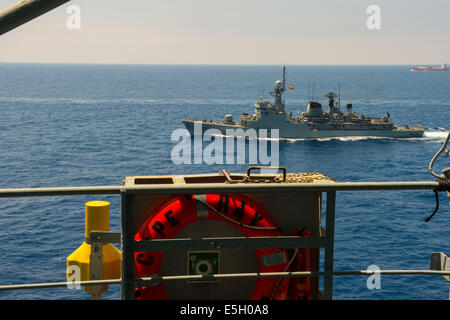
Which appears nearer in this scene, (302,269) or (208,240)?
(208,240)

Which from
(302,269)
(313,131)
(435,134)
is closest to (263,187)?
(302,269)

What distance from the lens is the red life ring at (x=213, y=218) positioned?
14.9ft

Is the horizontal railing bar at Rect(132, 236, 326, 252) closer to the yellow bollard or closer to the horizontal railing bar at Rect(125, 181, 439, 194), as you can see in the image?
the horizontal railing bar at Rect(125, 181, 439, 194)

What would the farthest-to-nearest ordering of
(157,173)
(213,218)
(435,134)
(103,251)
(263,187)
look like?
1. (435,134)
2. (157,173)
3. (103,251)
4. (213,218)
5. (263,187)

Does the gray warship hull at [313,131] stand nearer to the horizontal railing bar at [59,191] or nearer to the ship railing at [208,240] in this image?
the ship railing at [208,240]

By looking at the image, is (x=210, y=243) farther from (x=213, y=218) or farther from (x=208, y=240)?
(x=213, y=218)

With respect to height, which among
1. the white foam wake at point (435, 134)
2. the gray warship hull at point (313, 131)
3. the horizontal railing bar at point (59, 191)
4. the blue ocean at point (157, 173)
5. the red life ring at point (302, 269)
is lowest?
the blue ocean at point (157, 173)

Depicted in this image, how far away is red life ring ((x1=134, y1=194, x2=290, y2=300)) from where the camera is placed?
454 cm

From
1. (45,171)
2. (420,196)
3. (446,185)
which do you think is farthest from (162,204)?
(45,171)

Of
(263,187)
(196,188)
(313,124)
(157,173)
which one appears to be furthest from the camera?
(313,124)

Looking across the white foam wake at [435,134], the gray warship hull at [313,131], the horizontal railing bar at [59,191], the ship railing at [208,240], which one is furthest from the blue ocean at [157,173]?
the horizontal railing bar at [59,191]

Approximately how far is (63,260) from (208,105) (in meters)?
124

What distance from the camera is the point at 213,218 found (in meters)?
4.70
